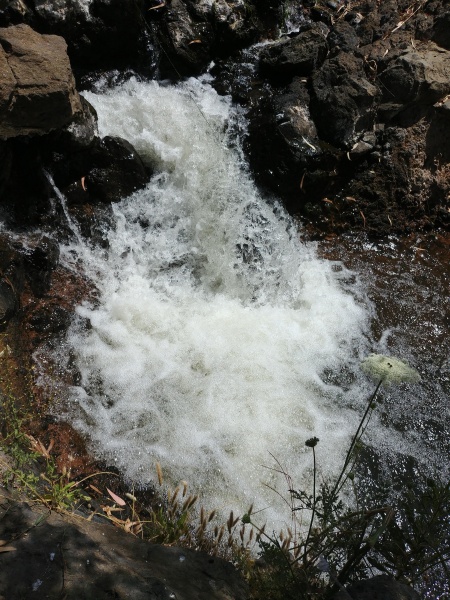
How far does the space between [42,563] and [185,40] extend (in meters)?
5.32

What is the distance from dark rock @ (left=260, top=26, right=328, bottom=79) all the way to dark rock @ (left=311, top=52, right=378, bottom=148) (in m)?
0.18

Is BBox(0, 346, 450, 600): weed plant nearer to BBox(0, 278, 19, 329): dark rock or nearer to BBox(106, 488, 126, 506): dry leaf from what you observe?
BBox(106, 488, 126, 506): dry leaf

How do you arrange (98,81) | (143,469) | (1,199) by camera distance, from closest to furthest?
(143,469), (1,199), (98,81)

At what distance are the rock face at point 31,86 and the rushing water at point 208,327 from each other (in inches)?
42.3

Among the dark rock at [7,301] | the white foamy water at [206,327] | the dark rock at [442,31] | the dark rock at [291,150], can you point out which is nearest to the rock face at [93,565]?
the white foamy water at [206,327]

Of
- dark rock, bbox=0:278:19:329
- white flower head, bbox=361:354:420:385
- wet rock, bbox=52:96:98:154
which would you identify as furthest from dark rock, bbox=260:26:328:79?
white flower head, bbox=361:354:420:385

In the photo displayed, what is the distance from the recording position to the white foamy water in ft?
12.3

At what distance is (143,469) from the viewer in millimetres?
3586

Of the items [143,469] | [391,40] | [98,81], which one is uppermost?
[391,40]

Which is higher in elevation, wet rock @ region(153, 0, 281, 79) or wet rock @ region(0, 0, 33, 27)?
wet rock @ region(153, 0, 281, 79)

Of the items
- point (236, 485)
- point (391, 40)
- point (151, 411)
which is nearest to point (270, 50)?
point (391, 40)

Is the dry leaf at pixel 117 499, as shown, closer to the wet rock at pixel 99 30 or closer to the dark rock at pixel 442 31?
the wet rock at pixel 99 30

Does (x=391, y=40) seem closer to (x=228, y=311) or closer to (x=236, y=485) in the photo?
(x=228, y=311)

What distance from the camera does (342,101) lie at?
17.8ft
